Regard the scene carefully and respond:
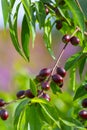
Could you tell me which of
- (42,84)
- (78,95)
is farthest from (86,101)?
(42,84)

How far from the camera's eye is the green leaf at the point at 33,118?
46.7 inches

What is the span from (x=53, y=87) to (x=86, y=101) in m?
0.09

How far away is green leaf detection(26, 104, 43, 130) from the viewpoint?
3.89 ft

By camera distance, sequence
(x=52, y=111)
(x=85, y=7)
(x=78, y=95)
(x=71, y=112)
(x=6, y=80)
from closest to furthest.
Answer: (x=52, y=111)
(x=85, y=7)
(x=78, y=95)
(x=71, y=112)
(x=6, y=80)

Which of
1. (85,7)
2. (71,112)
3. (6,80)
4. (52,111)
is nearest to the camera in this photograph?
(52,111)

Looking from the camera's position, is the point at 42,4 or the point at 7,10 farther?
the point at 42,4

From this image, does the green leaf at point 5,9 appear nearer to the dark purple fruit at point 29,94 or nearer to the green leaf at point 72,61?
the dark purple fruit at point 29,94

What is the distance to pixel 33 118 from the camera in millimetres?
1195

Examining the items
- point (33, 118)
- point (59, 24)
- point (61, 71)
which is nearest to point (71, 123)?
point (33, 118)

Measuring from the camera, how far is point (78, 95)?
4.60 feet

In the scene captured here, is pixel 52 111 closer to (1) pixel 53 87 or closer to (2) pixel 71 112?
(1) pixel 53 87

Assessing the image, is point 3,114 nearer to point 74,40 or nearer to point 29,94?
point 29,94

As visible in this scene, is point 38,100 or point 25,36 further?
point 25,36

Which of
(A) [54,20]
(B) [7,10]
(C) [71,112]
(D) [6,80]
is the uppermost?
(B) [7,10]
